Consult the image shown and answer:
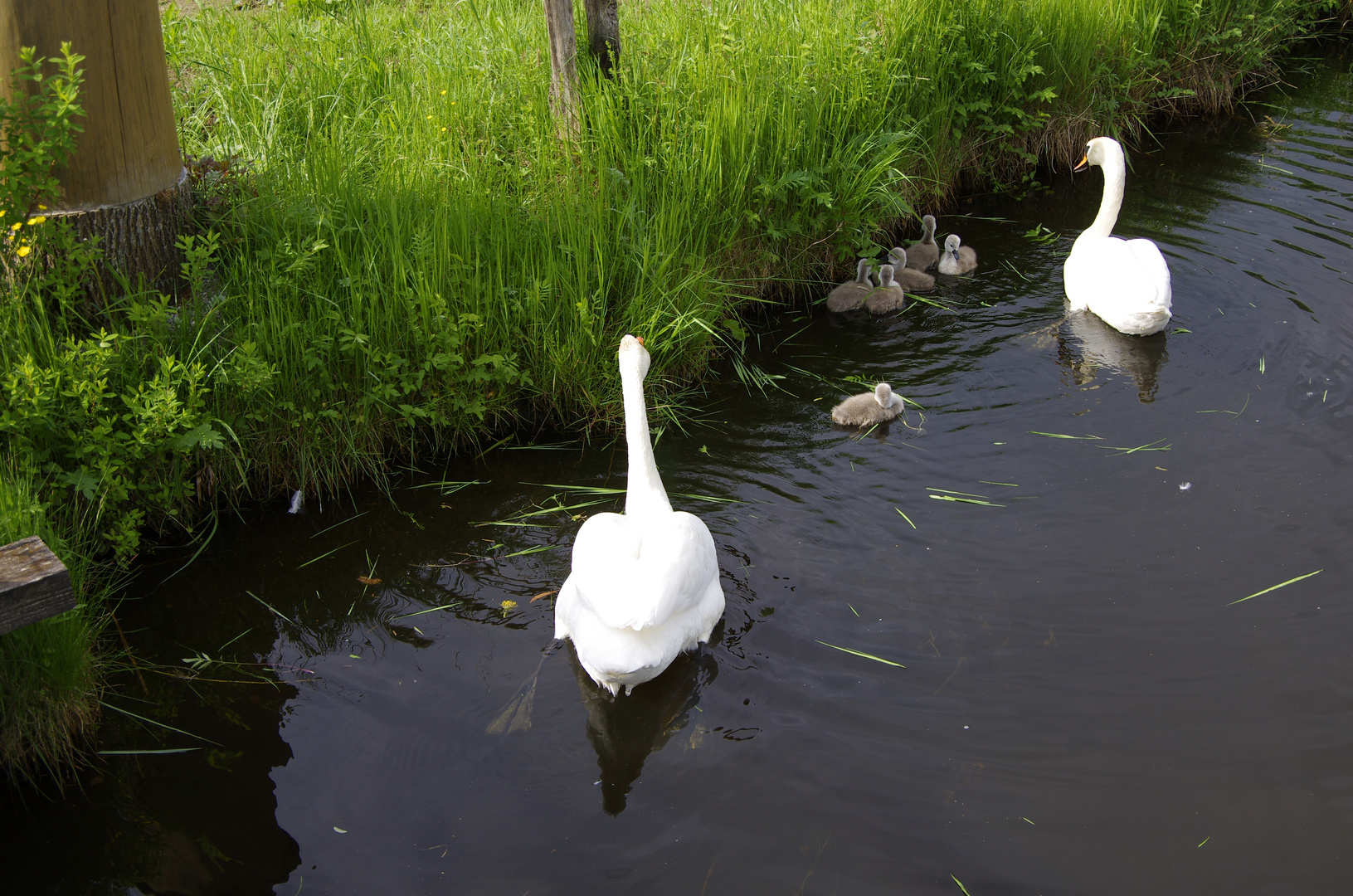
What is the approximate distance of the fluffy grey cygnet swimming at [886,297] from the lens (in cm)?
629

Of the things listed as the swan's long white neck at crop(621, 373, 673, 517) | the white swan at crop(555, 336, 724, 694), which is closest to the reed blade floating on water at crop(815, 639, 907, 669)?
the white swan at crop(555, 336, 724, 694)

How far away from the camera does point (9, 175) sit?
3650 mm

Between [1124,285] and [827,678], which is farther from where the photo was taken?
[1124,285]

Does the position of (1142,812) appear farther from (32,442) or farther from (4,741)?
(32,442)

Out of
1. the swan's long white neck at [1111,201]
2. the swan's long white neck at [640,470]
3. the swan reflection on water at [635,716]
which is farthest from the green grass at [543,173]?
the swan reflection on water at [635,716]

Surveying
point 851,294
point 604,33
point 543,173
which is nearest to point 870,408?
point 851,294

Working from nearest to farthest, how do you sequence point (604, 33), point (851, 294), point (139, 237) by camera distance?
point (139, 237) → point (604, 33) → point (851, 294)

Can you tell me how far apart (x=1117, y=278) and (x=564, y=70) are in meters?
3.87

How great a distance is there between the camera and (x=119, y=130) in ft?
13.5

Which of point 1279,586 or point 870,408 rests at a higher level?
point 870,408

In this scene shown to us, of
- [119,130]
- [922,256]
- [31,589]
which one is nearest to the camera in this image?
[31,589]

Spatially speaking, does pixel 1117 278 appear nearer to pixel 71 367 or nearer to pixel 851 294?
pixel 851 294

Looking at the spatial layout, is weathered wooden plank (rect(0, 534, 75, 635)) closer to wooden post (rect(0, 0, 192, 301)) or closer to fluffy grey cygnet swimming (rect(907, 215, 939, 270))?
wooden post (rect(0, 0, 192, 301))

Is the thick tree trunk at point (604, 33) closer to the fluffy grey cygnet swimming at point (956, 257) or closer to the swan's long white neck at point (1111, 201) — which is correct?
the fluffy grey cygnet swimming at point (956, 257)
